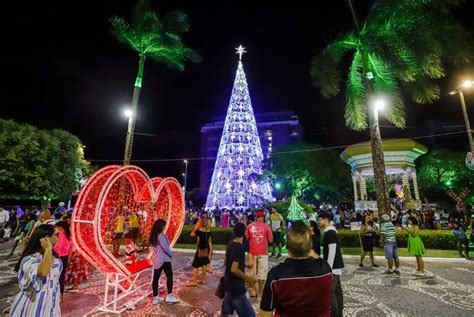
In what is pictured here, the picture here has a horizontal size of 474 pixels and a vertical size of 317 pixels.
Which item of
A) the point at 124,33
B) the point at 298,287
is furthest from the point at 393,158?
the point at 298,287

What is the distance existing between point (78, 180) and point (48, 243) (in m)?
30.6

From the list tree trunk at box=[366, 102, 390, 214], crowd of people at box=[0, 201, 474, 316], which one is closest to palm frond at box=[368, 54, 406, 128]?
tree trunk at box=[366, 102, 390, 214]

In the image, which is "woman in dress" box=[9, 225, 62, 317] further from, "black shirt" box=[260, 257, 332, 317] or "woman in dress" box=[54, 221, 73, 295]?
"woman in dress" box=[54, 221, 73, 295]

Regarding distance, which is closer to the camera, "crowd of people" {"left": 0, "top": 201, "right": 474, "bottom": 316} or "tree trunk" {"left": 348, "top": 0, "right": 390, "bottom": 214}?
"crowd of people" {"left": 0, "top": 201, "right": 474, "bottom": 316}

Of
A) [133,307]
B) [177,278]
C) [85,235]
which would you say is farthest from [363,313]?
[85,235]

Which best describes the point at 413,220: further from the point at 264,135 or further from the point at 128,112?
the point at 264,135

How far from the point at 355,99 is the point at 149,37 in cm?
1367

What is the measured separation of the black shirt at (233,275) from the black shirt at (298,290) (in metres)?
1.90

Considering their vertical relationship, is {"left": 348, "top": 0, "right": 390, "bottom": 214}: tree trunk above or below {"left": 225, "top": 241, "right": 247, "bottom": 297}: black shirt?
above

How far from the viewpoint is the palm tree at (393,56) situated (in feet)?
40.7

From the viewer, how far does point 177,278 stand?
337 inches

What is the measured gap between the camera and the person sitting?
2.21 metres

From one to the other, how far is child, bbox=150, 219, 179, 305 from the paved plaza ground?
0.23 metres

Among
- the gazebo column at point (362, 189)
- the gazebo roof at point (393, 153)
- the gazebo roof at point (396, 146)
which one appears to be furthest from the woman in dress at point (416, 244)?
the gazebo column at point (362, 189)
